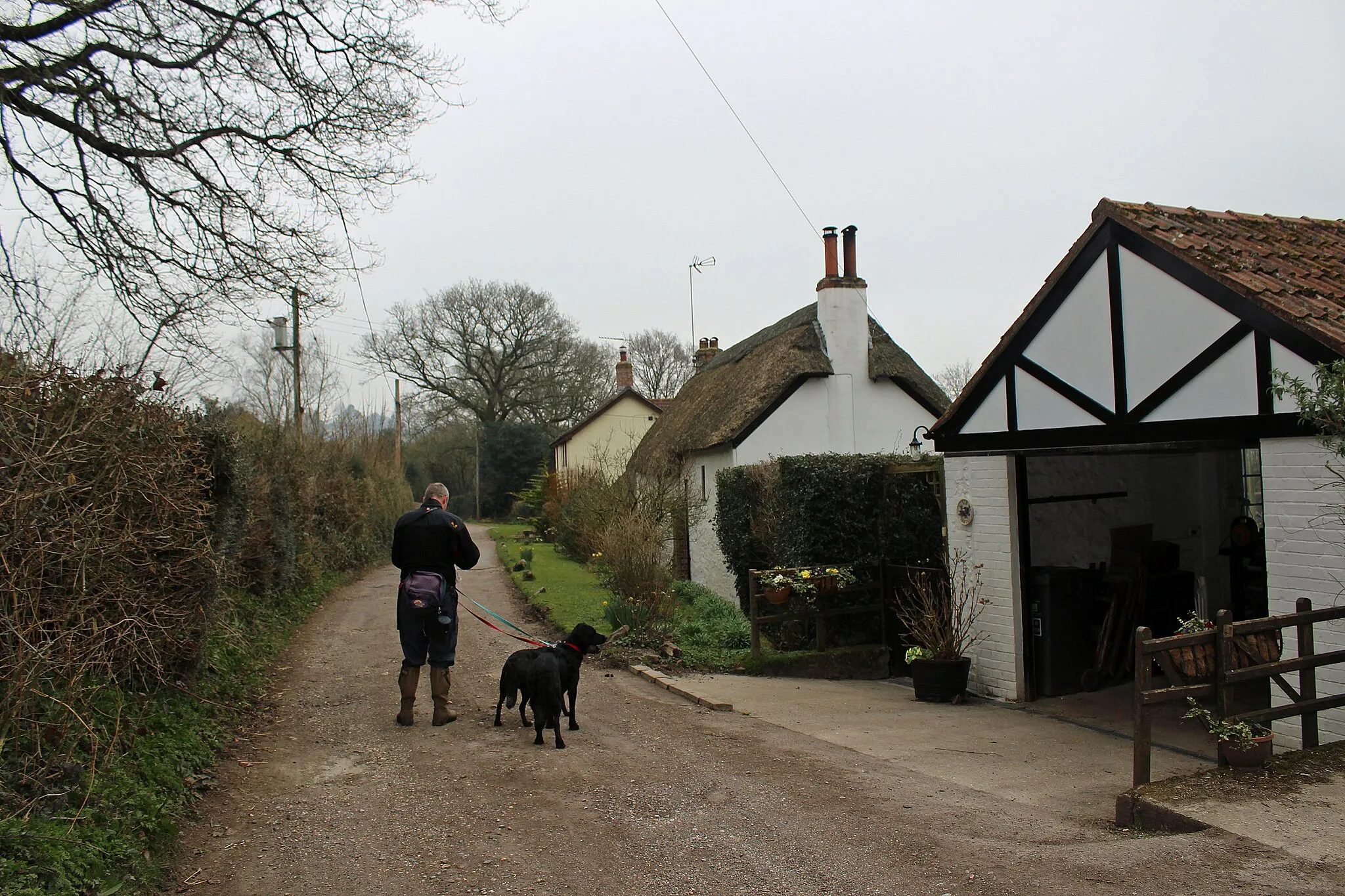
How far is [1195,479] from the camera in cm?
1118

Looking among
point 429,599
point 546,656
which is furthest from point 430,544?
point 546,656

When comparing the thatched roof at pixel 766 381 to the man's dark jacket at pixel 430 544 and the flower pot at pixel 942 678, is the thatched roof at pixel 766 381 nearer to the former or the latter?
the flower pot at pixel 942 678

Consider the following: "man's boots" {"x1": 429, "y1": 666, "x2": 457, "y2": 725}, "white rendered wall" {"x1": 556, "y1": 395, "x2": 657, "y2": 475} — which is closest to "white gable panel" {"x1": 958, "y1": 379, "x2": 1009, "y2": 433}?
"man's boots" {"x1": 429, "y1": 666, "x2": 457, "y2": 725}

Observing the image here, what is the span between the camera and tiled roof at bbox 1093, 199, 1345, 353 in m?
7.03

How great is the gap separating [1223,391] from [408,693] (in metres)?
6.94

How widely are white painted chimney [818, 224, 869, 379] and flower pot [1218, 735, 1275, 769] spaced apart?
15.0m

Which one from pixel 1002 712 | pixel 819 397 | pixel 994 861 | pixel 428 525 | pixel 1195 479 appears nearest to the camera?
pixel 994 861

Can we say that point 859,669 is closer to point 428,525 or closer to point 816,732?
point 816,732

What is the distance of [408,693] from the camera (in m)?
7.57

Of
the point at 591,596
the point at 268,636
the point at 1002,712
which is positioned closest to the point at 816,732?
the point at 1002,712

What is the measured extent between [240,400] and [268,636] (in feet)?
35.6

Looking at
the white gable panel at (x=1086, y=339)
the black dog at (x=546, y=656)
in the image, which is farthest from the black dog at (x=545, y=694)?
the white gable panel at (x=1086, y=339)

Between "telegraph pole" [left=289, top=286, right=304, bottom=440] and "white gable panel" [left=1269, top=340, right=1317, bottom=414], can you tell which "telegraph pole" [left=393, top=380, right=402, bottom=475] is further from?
"white gable panel" [left=1269, top=340, right=1317, bottom=414]

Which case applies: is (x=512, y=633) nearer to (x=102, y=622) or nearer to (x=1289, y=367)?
(x=102, y=622)
